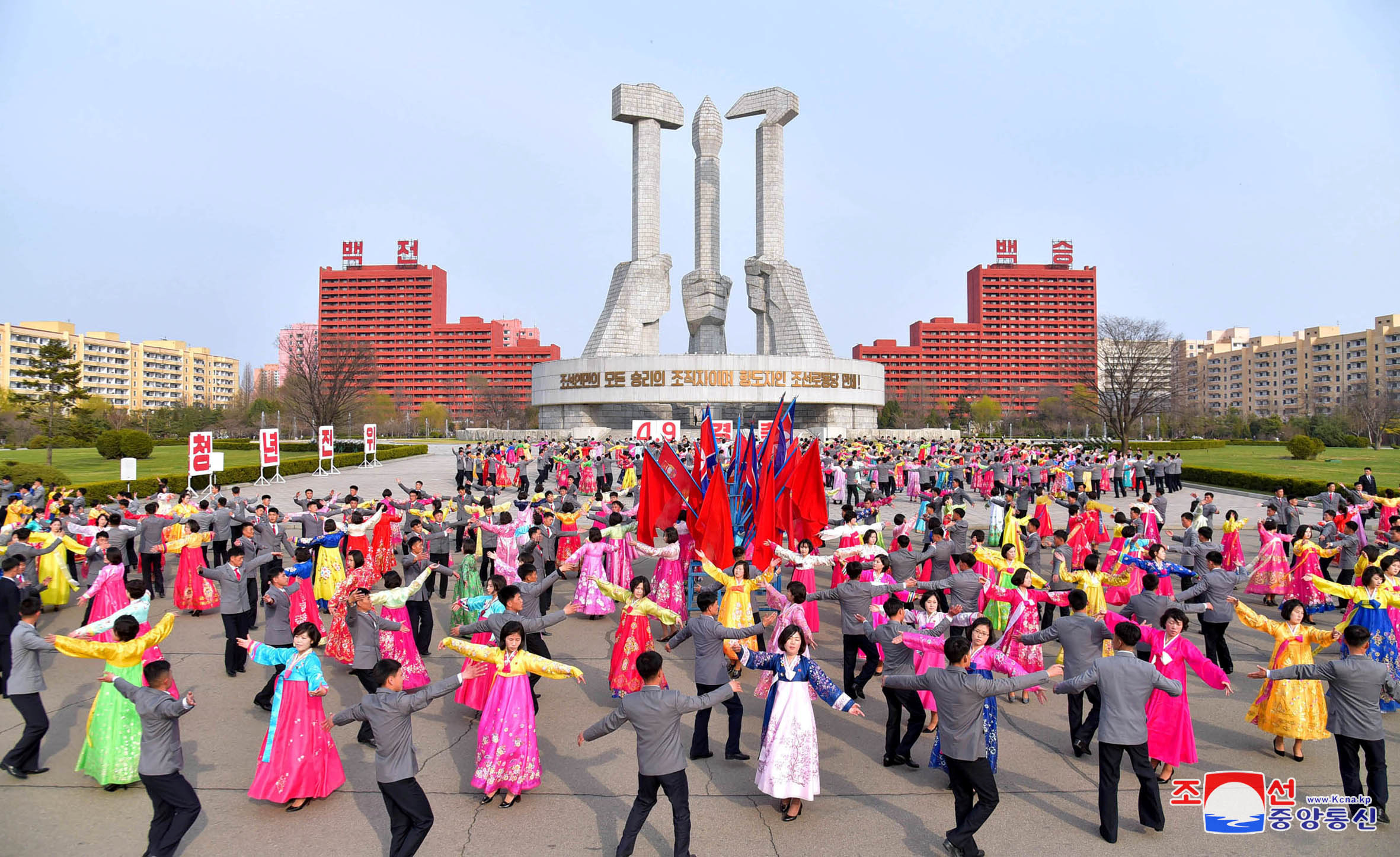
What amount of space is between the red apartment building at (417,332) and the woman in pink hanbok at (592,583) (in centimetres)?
11115

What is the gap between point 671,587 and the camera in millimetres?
9812

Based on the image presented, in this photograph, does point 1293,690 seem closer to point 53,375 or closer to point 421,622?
point 421,622

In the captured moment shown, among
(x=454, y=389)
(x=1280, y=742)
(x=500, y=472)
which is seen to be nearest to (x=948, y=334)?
(x=454, y=389)

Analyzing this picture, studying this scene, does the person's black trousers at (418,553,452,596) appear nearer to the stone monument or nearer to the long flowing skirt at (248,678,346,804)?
the long flowing skirt at (248,678,346,804)

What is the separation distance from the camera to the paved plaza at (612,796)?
204 inches

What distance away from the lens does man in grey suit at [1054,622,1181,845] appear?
5180 millimetres

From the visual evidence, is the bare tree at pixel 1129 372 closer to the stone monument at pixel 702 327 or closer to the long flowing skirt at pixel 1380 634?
the stone monument at pixel 702 327

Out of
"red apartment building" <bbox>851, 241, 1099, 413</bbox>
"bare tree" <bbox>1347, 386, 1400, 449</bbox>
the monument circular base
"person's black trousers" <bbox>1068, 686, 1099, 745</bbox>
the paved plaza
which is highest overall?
"red apartment building" <bbox>851, 241, 1099, 413</bbox>

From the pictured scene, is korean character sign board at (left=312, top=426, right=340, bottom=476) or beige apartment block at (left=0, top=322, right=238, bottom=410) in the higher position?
beige apartment block at (left=0, top=322, right=238, bottom=410)

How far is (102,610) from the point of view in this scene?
8.73 meters

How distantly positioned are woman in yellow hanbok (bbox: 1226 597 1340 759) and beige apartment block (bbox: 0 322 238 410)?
96417 mm

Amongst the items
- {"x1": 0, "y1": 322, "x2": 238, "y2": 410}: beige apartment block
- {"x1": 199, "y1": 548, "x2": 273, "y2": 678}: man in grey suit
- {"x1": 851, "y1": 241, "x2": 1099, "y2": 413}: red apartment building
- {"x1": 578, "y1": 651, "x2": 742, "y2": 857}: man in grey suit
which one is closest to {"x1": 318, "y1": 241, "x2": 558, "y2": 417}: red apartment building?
{"x1": 0, "y1": 322, "x2": 238, "y2": 410}: beige apartment block

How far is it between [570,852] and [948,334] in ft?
412

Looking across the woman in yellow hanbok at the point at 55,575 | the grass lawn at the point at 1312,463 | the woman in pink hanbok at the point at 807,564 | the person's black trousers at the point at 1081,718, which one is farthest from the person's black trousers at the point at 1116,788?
the grass lawn at the point at 1312,463
